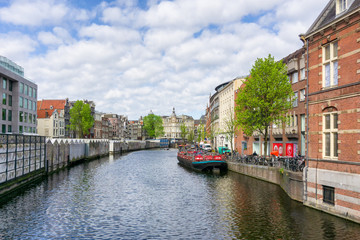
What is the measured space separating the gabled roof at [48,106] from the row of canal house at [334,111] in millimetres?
101163

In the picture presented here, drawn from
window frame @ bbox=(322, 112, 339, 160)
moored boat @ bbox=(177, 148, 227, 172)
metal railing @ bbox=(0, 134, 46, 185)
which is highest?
window frame @ bbox=(322, 112, 339, 160)

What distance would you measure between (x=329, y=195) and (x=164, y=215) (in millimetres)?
11316

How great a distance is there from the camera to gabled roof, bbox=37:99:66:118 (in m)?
110

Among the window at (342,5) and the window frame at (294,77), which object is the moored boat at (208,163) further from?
the window at (342,5)

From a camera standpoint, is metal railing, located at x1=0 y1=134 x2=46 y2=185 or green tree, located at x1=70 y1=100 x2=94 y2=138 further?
green tree, located at x1=70 y1=100 x2=94 y2=138

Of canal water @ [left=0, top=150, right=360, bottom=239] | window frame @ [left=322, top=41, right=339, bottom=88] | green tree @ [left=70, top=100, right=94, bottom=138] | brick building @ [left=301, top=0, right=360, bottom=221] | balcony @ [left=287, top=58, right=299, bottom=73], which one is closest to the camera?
canal water @ [left=0, top=150, right=360, bottom=239]

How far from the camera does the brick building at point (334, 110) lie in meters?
19.4

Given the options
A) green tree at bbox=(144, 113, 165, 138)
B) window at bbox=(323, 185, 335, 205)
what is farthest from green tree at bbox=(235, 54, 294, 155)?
green tree at bbox=(144, 113, 165, 138)

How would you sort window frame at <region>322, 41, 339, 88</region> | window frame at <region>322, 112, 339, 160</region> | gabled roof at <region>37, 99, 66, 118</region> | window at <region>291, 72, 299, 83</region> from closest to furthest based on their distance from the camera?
window frame at <region>322, 112, 339, 160</region>, window frame at <region>322, 41, 339, 88</region>, window at <region>291, 72, 299, 83</region>, gabled roof at <region>37, 99, 66, 118</region>

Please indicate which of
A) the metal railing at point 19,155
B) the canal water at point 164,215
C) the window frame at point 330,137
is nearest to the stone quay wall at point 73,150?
the metal railing at point 19,155

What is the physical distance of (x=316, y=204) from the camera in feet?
74.0

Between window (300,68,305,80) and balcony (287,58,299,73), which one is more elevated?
balcony (287,58,299,73)

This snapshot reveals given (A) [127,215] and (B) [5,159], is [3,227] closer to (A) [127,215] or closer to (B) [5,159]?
(A) [127,215]

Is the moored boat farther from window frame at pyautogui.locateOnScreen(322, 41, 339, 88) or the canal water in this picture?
window frame at pyautogui.locateOnScreen(322, 41, 339, 88)
